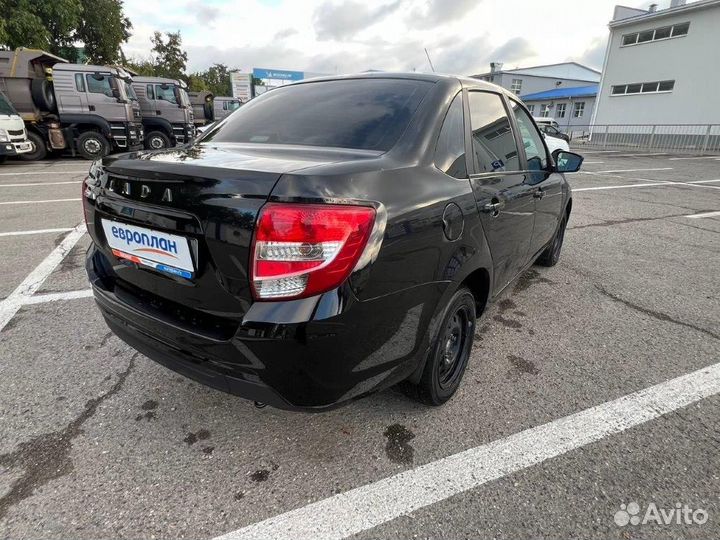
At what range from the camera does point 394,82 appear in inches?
91.5

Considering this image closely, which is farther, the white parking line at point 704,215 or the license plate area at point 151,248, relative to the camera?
the white parking line at point 704,215

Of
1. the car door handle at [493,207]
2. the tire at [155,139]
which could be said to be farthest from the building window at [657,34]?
the car door handle at [493,207]

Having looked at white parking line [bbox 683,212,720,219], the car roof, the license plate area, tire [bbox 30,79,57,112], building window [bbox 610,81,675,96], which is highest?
building window [bbox 610,81,675,96]

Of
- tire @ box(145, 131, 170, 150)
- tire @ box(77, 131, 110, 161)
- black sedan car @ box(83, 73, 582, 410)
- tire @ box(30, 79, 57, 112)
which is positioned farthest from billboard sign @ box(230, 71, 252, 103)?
black sedan car @ box(83, 73, 582, 410)

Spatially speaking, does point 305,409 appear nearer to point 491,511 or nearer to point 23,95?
point 491,511

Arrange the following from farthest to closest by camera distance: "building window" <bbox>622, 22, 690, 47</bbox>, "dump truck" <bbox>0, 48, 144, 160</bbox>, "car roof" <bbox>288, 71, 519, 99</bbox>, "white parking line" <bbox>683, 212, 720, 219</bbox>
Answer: "building window" <bbox>622, 22, 690, 47</bbox>
"dump truck" <bbox>0, 48, 144, 160</bbox>
"white parking line" <bbox>683, 212, 720, 219</bbox>
"car roof" <bbox>288, 71, 519, 99</bbox>

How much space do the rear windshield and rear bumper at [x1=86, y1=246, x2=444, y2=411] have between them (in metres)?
0.76

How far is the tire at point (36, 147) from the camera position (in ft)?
43.1

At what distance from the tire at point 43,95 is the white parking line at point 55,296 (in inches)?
511

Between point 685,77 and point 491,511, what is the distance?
2744 cm

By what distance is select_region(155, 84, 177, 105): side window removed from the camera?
1691 cm

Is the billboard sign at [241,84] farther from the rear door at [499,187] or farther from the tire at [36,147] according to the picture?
the rear door at [499,187]

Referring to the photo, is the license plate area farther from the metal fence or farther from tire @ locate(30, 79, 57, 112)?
the metal fence

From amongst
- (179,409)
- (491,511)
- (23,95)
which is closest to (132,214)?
(179,409)
